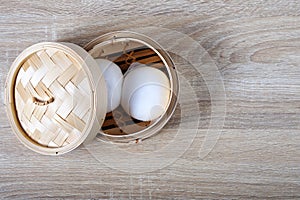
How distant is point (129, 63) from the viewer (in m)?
0.86

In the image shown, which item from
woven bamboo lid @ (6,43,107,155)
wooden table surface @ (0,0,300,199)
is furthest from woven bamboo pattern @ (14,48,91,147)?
wooden table surface @ (0,0,300,199)

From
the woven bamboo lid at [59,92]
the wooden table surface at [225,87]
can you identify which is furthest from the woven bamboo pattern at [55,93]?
the wooden table surface at [225,87]

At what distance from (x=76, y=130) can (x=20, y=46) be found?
9.5 inches

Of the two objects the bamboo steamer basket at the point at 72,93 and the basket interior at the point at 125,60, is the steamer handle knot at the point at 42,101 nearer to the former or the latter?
the bamboo steamer basket at the point at 72,93

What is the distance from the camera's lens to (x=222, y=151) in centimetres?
89

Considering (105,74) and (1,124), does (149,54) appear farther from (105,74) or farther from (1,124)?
(1,124)

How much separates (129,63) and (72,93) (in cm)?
14

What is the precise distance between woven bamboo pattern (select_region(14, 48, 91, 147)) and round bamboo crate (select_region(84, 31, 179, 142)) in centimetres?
8

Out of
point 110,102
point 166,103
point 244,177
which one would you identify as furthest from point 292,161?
point 110,102

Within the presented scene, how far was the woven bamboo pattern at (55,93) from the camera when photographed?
79 centimetres

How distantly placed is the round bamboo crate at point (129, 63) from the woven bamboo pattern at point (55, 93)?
0.27ft

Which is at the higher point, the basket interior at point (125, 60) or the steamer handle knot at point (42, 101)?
the basket interior at point (125, 60)

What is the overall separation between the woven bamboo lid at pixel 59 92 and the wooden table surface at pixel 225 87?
0.11m

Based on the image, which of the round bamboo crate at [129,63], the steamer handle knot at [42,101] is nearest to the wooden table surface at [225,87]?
the round bamboo crate at [129,63]
